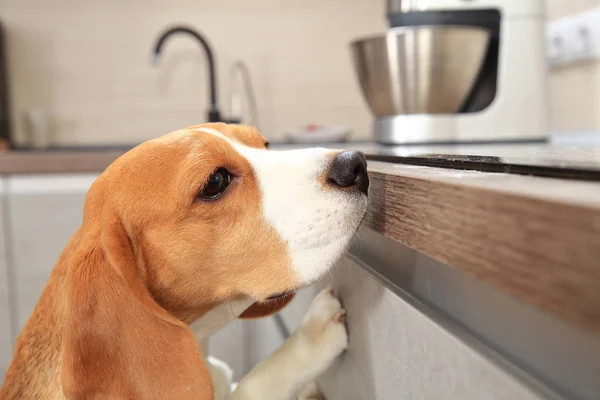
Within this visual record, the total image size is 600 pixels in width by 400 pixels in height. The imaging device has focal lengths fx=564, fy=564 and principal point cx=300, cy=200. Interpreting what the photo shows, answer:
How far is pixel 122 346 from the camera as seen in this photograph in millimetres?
652

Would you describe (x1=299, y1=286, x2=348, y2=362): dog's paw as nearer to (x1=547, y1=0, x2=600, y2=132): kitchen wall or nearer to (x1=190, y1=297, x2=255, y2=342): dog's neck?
(x1=190, y1=297, x2=255, y2=342): dog's neck

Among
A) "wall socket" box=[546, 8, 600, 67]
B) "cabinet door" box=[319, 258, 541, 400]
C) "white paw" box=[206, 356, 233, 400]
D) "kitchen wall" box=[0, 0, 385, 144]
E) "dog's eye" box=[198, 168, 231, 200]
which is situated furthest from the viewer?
"kitchen wall" box=[0, 0, 385, 144]

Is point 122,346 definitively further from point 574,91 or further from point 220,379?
point 574,91

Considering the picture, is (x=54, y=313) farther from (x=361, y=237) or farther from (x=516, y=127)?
(x=516, y=127)

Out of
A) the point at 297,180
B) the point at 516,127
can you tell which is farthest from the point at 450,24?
the point at 297,180

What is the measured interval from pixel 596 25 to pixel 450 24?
43 centimetres

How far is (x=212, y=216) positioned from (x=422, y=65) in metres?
0.70

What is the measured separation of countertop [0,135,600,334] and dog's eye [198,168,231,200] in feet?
0.96

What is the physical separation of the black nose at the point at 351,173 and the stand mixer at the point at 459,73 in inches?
24.8

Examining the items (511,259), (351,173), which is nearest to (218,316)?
(351,173)

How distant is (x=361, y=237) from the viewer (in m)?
0.72

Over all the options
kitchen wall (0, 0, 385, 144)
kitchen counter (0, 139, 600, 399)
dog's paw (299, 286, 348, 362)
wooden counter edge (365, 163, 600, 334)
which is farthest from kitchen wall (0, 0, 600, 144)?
wooden counter edge (365, 163, 600, 334)

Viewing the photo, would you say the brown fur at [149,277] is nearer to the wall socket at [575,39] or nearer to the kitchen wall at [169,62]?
the wall socket at [575,39]

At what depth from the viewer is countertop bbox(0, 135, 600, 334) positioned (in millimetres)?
264
